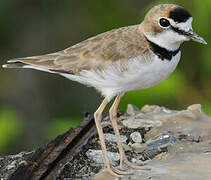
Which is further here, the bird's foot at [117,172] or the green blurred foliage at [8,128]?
the green blurred foliage at [8,128]

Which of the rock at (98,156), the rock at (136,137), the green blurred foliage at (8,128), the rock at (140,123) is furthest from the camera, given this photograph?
the green blurred foliage at (8,128)

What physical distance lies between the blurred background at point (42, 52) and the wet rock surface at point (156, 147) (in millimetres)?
1177

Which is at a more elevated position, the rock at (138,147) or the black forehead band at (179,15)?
the black forehead band at (179,15)

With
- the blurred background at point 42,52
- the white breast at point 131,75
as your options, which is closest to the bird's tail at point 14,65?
the white breast at point 131,75

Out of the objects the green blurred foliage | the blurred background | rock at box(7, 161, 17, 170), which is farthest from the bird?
the green blurred foliage

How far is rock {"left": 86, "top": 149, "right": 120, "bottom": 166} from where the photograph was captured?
3.24 metres

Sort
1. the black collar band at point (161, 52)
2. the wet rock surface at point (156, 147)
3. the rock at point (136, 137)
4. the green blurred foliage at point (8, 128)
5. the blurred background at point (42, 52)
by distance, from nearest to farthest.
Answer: the wet rock surface at point (156, 147) → the black collar band at point (161, 52) → the rock at point (136, 137) → the green blurred foliage at point (8, 128) → the blurred background at point (42, 52)

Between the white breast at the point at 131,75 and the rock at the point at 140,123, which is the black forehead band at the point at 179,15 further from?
the rock at the point at 140,123

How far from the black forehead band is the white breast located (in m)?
0.24

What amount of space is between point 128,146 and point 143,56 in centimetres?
64

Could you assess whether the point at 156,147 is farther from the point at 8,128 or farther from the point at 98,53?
the point at 8,128

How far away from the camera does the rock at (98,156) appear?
3.24 meters

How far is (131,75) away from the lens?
10.1 feet

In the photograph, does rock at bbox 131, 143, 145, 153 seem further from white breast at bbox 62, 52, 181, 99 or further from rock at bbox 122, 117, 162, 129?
white breast at bbox 62, 52, 181, 99
